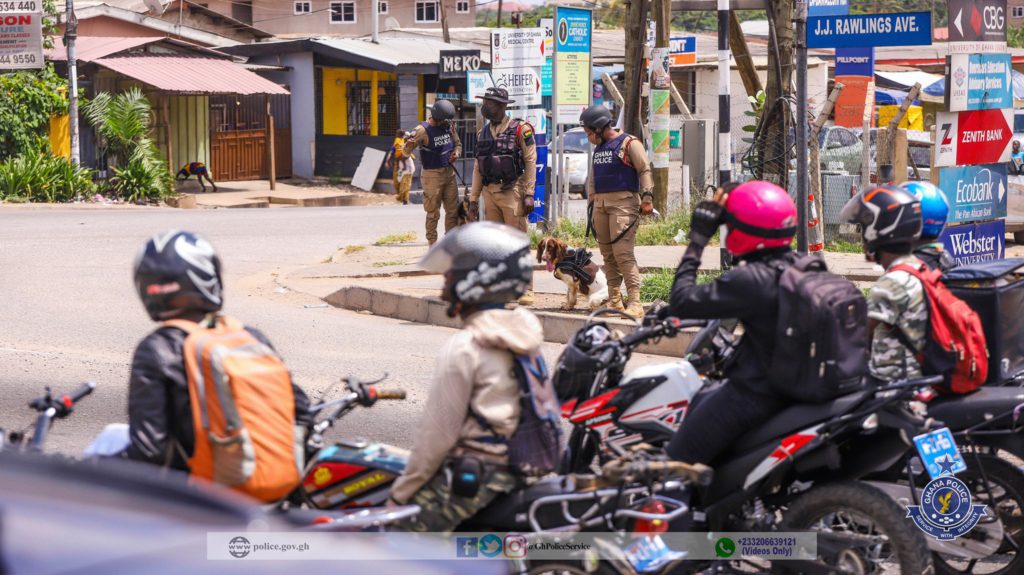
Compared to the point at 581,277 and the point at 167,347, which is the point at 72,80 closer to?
the point at 581,277

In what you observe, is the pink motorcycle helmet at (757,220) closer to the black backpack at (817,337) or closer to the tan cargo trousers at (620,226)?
the black backpack at (817,337)

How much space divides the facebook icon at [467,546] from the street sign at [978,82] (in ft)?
22.5

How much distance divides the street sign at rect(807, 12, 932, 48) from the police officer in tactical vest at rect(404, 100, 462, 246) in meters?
5.06

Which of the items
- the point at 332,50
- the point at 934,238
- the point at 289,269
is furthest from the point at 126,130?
the point at 934,238

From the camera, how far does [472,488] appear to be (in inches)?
155

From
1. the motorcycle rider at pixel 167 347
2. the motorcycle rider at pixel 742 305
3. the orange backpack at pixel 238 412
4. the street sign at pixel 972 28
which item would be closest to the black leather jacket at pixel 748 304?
the motorcycle rider at pixel 742 305

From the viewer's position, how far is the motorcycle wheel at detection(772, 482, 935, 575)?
430cm

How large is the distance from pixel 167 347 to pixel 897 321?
2741mm

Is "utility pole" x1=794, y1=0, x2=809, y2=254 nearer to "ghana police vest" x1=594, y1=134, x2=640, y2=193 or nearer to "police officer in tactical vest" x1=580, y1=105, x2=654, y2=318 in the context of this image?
"police officer in tactical vest" x1=580, y1=105, x2=654, y2=318

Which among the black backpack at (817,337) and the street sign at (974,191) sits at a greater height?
the street sign at (974,191)

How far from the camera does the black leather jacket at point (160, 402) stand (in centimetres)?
372

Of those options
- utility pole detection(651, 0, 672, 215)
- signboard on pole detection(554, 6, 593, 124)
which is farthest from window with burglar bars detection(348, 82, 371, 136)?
signboard on pole detection(554, 6, 593, 124)

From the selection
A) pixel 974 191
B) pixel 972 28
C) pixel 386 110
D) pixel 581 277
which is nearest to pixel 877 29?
pixel 972 28

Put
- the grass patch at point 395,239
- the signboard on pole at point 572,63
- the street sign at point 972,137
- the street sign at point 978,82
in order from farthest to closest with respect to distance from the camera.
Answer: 1. the grass patch at point 395,239
2. the signboard on pole at point 572,63
3. the street sign at point 972,137
4. the street sign at point 978,82
